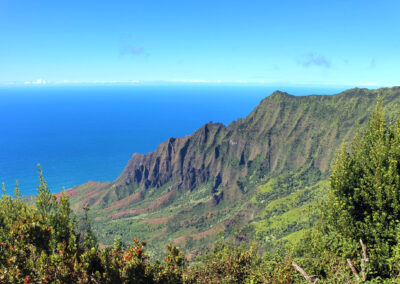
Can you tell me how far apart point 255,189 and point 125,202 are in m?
96.4

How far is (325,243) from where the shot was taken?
69.7ft

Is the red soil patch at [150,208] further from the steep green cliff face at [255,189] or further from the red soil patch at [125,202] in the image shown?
the red soil patch at [125,202]

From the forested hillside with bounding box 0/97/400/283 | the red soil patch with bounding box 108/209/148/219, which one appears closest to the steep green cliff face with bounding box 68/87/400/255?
the red soil patch with bounding box 108/209/148/219

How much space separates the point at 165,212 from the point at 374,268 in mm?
157997

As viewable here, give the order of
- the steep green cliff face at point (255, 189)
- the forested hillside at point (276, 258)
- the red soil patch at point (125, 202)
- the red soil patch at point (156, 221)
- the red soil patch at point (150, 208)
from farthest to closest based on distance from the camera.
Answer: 1. the red soil patch at point (125, 202)
2. the red soil patch at point (150, 208)
3. the red soil patch at point (156, 221)
4. the steep green cliff face at point (255, 189)
5. the forested hillside at point (276, 258)

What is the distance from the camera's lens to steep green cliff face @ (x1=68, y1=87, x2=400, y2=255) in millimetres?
131250

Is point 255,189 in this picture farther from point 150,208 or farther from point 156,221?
point 150,208

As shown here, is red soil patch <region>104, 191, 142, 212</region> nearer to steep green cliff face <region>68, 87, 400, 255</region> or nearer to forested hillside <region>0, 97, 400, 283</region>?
steep green cliff face <region>68, 87, 400, 255</region>

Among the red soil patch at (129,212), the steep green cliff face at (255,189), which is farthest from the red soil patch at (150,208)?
the steep green cliff face at (255,189)

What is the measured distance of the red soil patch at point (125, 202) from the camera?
180312 mm

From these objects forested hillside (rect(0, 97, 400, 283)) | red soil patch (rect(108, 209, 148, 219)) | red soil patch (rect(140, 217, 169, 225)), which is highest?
forested hillside (rect(0, 97, 400, 283))

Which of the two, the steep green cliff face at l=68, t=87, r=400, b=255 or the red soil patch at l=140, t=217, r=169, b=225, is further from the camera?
the red soil patch at l=140, t=217, r=169, b=225

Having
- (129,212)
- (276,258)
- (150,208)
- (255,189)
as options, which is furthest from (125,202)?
(276,258)

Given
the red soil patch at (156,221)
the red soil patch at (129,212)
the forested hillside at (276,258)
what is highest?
the forested hillside at (276,258)
